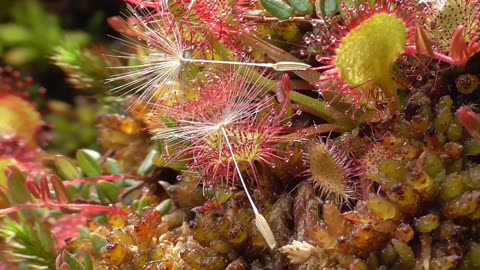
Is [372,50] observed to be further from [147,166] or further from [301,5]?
[147,166]

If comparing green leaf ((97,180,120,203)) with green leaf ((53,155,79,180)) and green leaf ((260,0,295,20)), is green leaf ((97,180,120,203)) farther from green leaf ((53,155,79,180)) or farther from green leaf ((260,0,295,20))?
green leaf ((260,0,295,20))

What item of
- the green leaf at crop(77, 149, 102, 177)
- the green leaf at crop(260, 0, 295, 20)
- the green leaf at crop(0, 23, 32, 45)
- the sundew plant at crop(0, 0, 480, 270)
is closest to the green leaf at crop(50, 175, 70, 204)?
the sundew plant at crop(0, 0, 480, 270)

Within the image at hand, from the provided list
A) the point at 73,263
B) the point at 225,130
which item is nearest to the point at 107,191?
the point at 73,263

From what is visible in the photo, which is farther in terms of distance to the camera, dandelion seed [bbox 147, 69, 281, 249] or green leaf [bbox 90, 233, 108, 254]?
green leaf [bbox 90, 233, 108, 254]

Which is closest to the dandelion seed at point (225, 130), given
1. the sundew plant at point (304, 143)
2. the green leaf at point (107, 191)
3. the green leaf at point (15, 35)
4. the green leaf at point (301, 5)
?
the sundew plant at point (304, 143)

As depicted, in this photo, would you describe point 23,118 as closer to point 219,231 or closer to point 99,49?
point 99,49
